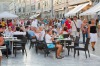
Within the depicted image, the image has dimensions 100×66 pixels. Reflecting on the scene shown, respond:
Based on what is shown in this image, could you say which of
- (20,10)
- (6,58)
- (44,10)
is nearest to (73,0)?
(44,10)

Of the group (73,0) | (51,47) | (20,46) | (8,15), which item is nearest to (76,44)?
(51,47)

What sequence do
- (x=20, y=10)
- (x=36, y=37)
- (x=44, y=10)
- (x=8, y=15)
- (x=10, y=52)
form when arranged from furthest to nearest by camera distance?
(x=20, y=10) → (x=44, y=10) → (x=8, y=15) → (x=36, y=37) → (x=10, y=52)

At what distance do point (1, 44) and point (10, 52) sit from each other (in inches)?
88.3

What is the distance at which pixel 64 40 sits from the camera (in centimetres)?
1680

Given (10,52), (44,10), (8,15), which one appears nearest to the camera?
(10,52)

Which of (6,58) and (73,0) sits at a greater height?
(73,0)

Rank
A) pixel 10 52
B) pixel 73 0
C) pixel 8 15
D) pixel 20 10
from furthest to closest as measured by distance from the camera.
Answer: pixel 20 10
pixel 73 0
pixel 8 15
pixel 10 52

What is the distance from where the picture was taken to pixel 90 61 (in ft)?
46.5

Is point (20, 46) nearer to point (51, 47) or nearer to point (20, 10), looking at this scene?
point (51, 47)

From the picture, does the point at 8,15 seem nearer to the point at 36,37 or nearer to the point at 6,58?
the point at 36,37

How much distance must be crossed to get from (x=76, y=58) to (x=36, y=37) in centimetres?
404

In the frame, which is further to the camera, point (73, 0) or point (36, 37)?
point (73, 0)

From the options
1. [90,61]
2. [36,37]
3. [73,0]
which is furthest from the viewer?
[73,0]

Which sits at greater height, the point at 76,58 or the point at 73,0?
the point at 73,0
